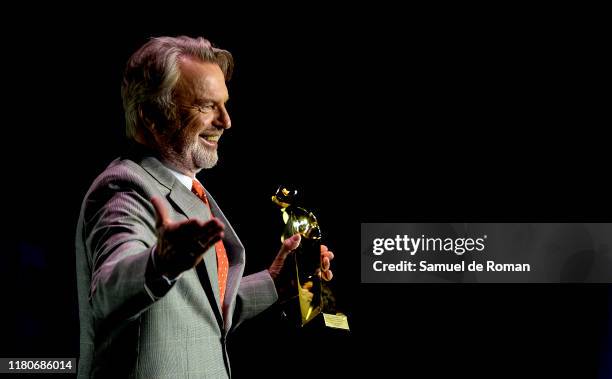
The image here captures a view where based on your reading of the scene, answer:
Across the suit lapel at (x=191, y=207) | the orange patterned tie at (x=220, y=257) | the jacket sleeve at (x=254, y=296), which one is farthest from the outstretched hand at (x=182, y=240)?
the jacket sleeve at (x=254, y=296)

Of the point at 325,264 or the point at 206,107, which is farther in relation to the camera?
the point at 325,264

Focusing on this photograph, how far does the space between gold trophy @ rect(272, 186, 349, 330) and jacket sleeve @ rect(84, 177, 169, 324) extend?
24.0 inches

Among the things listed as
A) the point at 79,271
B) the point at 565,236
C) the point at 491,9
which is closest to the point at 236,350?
the point at 79,271

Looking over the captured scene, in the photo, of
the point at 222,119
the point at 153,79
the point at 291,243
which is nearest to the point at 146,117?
the point at 153,79

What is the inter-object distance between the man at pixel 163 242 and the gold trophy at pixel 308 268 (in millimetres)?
41

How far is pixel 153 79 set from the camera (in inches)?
58.1

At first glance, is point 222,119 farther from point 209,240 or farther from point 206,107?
point 209,240

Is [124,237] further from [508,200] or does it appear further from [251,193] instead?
[508,200]

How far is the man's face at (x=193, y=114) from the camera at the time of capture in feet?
4.93

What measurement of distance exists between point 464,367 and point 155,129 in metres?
2.22

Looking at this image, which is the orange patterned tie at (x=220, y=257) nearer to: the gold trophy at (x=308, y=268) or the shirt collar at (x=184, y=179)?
the shirt collar at (x=184, y=179)

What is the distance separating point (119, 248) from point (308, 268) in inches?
29.9

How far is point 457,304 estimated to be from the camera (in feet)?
10.00

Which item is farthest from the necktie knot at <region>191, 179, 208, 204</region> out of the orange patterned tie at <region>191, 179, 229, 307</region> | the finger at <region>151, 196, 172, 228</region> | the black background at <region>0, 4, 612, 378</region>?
the black background at <region>0, 4, 612, 378</region>
